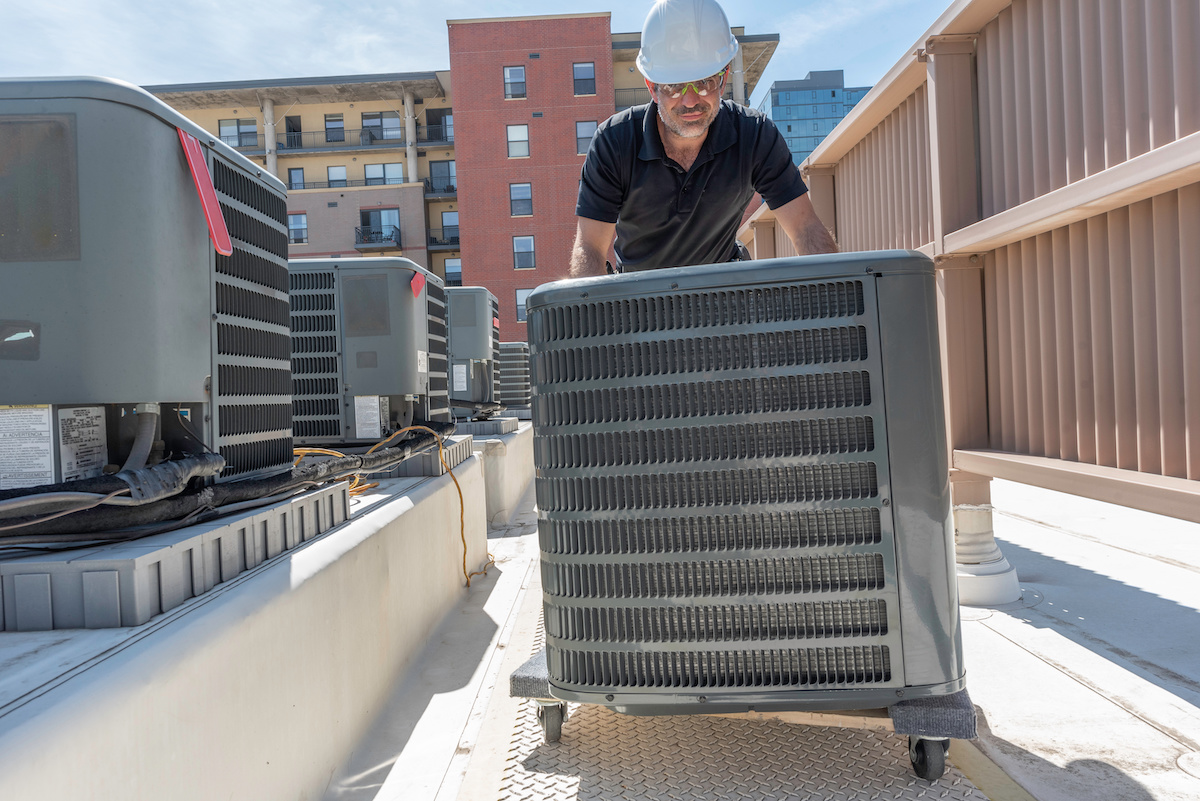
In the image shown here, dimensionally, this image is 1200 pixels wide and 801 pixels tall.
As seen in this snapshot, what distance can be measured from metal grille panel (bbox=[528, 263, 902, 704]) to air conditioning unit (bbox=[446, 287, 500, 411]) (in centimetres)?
649

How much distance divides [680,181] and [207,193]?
1348 mm

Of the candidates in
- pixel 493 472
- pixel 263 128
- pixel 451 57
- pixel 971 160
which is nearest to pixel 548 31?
pixel 451 57

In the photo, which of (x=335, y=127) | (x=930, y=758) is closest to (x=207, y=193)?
(x=930, y=758)

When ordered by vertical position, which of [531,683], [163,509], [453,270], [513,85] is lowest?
[531,683]

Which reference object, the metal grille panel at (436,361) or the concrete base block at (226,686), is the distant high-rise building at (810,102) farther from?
the concrete base block at (226,686)

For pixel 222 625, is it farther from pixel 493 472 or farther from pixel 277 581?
pixel 493 472

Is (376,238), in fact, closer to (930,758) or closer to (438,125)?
(438,125)

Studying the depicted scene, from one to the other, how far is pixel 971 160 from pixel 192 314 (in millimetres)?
3074

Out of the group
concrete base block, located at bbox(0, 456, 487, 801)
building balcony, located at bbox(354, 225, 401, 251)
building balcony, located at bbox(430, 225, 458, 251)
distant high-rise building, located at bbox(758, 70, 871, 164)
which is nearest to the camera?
concrete base block, located at bbox(0, 456, 487, 801)

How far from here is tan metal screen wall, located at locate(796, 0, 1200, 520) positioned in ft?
7.14

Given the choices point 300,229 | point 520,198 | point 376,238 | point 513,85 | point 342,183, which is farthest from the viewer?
point 342,183

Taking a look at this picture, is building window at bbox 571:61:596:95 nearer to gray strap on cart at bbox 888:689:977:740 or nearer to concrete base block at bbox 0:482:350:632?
concrete base block at bbox 0:482:350:632

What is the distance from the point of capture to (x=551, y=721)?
2121 millimetres

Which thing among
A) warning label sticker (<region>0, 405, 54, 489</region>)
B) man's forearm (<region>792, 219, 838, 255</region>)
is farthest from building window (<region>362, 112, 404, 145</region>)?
warning label sticker (<region>0, 405, 54, 489</region>)
